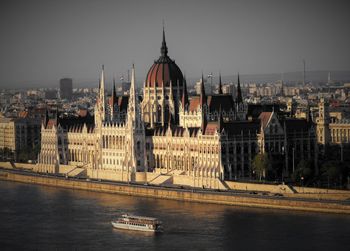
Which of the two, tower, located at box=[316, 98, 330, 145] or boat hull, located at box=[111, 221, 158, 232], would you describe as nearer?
boat hull, located at box=[111, 221, 158, 232]

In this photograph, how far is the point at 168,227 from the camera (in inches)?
2955

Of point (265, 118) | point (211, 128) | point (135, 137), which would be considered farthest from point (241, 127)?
point (135, 137)

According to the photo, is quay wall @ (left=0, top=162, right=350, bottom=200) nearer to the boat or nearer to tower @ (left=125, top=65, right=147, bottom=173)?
tower @ (left=125, top=65, right=147, bottom=173)

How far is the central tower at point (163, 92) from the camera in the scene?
106 meters

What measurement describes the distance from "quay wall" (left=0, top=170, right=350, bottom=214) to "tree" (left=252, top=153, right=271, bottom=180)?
13.8 feet

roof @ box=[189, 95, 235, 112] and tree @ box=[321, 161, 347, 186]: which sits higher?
roof @ box=[189, 95, 235, 112]

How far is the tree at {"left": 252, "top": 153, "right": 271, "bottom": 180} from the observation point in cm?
8781

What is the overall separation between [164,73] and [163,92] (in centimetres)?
161

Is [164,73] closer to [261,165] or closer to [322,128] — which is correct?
[322,128]

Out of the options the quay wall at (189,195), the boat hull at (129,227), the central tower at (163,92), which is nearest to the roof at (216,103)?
the central tower at (163,92)

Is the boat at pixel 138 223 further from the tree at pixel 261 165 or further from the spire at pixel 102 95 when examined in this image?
the spire at pixel 102 95

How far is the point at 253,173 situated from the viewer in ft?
293

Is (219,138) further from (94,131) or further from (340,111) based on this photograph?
(340,111)

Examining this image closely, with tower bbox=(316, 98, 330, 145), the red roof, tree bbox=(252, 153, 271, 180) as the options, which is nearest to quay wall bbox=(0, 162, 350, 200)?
tree bbox=(252, 153, 271, 180)
